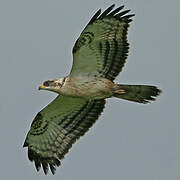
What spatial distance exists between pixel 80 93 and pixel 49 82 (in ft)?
2.42

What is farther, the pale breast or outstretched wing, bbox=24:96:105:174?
outstretched wing, bbox=24:96:105:174

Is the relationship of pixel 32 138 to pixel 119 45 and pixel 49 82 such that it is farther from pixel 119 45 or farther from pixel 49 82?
pixel 119 45

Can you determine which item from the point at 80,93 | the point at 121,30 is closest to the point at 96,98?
the point at 80,93

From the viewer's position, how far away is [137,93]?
14.8 metres

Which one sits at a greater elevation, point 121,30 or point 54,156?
point 121,30

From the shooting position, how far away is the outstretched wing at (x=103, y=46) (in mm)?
14312

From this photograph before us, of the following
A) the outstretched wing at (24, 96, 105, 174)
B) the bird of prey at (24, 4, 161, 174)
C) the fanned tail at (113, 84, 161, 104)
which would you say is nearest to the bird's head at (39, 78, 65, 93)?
the bird of prey at (24, 4, 161, 174)

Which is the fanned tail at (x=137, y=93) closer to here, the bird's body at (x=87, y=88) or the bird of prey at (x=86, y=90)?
the bird of prey at (x=86, y=90)

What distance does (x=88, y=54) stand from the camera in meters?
14.5

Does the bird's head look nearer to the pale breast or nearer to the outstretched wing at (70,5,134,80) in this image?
the pale breast

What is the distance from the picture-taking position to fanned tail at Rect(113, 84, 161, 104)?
1455cm

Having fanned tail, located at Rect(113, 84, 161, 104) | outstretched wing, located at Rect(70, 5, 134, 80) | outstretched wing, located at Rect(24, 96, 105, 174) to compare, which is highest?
outstretched wing, located at Rect(70, 5, 134, 80)

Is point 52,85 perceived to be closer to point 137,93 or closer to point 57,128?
point 57,128

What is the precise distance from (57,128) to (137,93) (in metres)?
2.31
